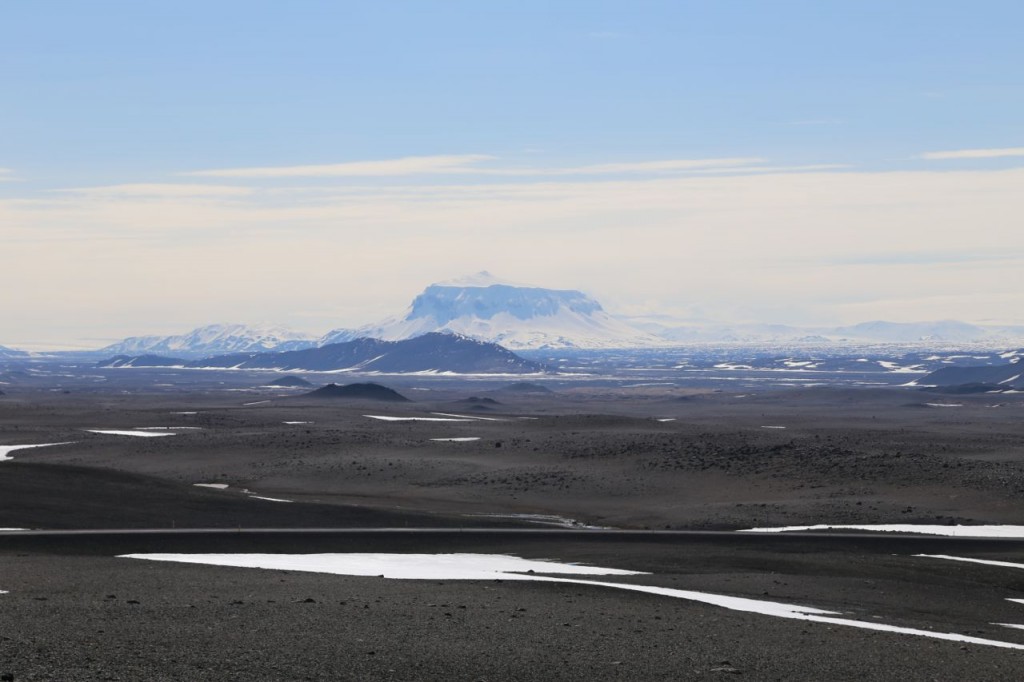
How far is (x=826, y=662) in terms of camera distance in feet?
68.2

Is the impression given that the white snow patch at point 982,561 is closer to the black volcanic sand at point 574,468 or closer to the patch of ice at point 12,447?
the black volcanic sand at point 574,468

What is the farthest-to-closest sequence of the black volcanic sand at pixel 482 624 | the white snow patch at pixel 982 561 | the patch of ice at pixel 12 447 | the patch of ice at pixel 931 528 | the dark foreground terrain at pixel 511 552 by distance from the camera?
the patch of ice at pixel 12 447 < the patch of ice at pixel 931 528 < the white snow patch at pixel 982 561 < the dark foreground terrain at pixel 511 552 < the black volcanic sand at pixel 482 624

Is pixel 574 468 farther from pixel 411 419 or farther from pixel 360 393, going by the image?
pixel 360 393

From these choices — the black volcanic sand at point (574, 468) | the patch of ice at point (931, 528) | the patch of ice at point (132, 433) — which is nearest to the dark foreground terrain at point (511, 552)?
the black volcanic sand at point (574, 468)

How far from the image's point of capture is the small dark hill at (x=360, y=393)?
18875 centimetres

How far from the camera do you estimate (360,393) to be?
626 ft

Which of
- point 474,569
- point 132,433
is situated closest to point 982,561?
point 474,569

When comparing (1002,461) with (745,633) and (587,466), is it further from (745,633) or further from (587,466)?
(745,633)

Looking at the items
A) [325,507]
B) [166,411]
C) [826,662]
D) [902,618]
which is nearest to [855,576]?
[902,618]

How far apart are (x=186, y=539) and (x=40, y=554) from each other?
6.15m

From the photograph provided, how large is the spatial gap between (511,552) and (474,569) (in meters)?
5.29

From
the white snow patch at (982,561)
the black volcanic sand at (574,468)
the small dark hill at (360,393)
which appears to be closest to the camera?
the white snow patch at (982,561)

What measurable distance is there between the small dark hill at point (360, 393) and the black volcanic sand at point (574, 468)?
63731mm

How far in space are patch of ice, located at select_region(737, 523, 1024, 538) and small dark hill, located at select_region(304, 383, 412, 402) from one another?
452ft
